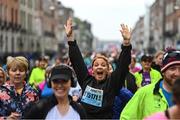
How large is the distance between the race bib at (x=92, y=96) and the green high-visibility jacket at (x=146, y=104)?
146 centimetres

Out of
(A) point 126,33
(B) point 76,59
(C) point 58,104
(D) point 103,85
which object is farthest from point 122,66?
(C) point 58,104

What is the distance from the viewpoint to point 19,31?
64.8 metres

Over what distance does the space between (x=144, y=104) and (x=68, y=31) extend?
210 centimetres

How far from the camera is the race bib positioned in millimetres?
6801

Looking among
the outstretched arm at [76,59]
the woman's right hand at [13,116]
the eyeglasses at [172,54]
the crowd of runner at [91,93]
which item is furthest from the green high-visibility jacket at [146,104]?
the outstretched arm at [76,59]

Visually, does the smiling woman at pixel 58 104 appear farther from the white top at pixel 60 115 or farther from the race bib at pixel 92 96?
the race bib at pixel 92 96

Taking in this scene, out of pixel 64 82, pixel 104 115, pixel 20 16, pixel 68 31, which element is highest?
pixel 20 16

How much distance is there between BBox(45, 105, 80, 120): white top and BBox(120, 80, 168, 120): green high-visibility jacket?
2.43ft

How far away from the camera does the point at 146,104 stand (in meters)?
5.35

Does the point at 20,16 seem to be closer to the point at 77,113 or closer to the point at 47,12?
the point at 47,12

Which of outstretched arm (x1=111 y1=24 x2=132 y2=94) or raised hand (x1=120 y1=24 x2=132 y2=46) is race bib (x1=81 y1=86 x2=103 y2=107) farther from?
raised hand (x1=120 y1=24 x2=132 y2=46)

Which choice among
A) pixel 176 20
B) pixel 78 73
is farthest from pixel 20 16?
pixel 78 73

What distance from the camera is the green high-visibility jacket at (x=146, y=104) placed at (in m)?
5.29

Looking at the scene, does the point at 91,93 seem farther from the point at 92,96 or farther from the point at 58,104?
the point at 58,104
